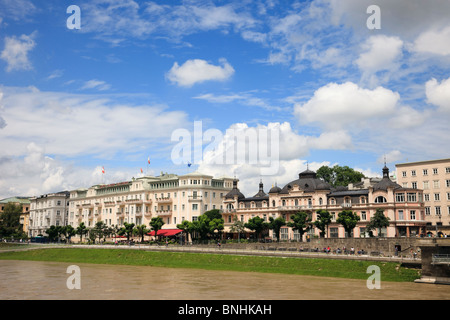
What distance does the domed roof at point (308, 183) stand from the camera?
293 feet

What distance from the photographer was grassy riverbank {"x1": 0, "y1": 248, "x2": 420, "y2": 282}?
53.6 m

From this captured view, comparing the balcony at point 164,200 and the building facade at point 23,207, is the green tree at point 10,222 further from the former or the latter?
the balcony at point 164,200

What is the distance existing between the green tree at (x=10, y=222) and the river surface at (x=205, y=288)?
101 m

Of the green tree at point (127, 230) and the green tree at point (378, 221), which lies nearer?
the green tree at point (378, 221)

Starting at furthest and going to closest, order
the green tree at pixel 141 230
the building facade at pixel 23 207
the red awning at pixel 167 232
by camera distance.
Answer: the building facade at pixel 23 207, the green tree at pixel 141 230, the red awning at pixel 167 232

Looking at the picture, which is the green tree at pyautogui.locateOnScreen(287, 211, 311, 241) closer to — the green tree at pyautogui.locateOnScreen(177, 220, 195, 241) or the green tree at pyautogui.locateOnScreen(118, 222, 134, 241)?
the green tree at pyautogui.locateOnScreen(177, 220, 195, 241)

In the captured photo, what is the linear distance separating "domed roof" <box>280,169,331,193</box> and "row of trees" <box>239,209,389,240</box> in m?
5.55

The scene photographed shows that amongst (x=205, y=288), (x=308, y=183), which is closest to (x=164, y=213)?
(x=308, y=183)

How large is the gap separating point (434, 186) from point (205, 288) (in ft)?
211

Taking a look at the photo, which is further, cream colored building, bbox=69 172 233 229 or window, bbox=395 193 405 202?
cream colored building, bbox=69 172 233 229

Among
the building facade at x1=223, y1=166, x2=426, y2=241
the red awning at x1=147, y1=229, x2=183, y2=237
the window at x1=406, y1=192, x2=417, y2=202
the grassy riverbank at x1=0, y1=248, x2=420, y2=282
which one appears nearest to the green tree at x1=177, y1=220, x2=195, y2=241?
the red awning at x1=147, y1=229, x2=183, y2=237

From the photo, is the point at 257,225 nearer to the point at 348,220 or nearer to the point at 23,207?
the point at 348,220

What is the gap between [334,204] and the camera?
8688cm

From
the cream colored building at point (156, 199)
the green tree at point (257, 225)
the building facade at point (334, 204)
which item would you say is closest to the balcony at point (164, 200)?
the cream colored building at point (156, 199)
